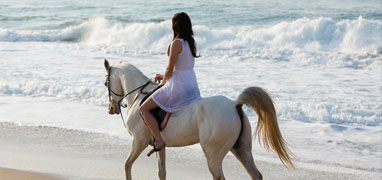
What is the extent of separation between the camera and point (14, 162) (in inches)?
263

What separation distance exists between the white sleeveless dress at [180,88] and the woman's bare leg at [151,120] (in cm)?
8

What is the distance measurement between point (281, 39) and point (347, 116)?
11384mm

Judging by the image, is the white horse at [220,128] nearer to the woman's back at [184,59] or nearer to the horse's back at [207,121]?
the horse's back at [207,121]

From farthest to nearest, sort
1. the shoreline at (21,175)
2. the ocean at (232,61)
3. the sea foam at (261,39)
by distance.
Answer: the sea foam at (261,39)
the ocean at (232,61)
the shoreline at (21,175)

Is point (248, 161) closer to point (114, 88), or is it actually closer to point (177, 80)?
point (177, 80)

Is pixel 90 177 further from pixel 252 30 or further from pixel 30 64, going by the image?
pixel 252 30

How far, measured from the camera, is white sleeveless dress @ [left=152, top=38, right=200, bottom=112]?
5.04 m

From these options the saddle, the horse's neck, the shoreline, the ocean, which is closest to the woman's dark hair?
the saddle

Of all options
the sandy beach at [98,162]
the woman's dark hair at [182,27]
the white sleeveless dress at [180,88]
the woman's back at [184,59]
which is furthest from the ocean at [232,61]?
the woman's dark hair at [182,27]

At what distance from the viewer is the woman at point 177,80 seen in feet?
16.2

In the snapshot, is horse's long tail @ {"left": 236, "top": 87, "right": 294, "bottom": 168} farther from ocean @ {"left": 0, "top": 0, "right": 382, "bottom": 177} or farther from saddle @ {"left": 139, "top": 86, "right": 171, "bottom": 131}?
ocean @ {"left": 0, "top": 0, "right": 382, "bottom": 177}

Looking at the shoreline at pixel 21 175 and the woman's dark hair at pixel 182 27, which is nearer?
the woman's dark hair at pixel 182 27

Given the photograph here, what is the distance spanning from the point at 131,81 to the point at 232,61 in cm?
1100

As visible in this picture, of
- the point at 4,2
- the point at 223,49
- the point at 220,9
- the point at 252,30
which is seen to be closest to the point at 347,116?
the point at 223,49
